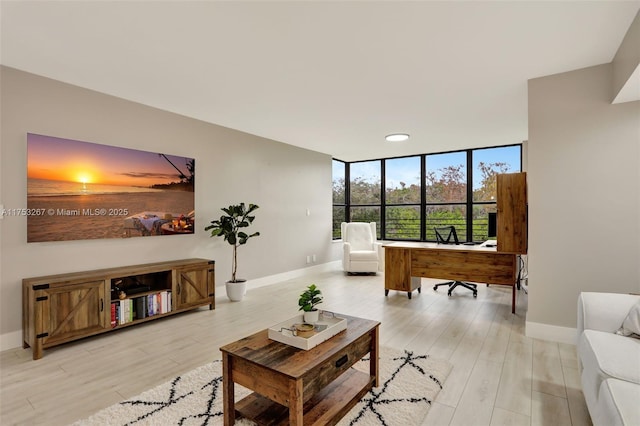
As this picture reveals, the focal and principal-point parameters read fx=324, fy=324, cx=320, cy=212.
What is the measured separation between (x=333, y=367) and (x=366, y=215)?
6037 mm

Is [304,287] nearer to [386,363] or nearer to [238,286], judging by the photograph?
[238,286]

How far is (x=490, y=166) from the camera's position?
6207 mm

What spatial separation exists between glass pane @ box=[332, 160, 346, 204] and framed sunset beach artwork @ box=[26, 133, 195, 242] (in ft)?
12.4

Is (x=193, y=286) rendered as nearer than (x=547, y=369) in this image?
No

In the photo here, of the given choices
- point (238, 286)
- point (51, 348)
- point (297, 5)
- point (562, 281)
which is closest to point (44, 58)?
point (297, 5)

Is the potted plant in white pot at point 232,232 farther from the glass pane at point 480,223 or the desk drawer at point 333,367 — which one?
the glass pane at point 480,223

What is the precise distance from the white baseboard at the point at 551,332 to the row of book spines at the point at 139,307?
371cm

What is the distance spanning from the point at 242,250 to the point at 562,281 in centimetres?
395

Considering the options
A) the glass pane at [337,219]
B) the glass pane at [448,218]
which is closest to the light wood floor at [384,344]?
the glass pane at [448,218]

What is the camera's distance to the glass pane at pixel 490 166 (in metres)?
5.99

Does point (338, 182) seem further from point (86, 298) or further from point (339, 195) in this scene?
point (86, 298)

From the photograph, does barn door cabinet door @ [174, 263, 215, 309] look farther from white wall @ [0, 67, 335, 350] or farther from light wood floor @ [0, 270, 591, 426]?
white wall @ [0, 67, 335, 350]

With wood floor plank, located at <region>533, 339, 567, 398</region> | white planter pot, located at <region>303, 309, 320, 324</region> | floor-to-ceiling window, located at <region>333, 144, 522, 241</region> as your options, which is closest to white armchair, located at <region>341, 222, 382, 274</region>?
floor-to-ceiling window, located at <region>333, 144, 522, 241</region>

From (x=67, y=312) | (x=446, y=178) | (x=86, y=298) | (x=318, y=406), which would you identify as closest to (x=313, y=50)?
(x=318, y=406)
